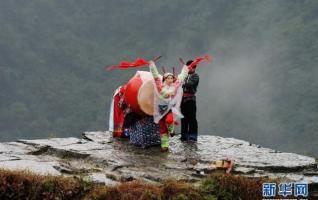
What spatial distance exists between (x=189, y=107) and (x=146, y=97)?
1324mm

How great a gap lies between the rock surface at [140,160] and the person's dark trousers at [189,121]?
0.20m

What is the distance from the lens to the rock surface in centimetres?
712

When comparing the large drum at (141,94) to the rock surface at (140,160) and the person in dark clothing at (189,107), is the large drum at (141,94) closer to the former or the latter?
the rock surface at (140,160)

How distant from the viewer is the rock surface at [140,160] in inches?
Result: 280

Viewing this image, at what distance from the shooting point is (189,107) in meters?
9.91

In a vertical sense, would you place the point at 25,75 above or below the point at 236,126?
above

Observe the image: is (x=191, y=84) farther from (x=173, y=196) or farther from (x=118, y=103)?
(x=173, y=196)

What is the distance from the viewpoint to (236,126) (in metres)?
47.2

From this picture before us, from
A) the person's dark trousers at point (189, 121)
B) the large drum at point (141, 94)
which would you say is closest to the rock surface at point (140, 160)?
the person's dark trousers at point (189, 121)

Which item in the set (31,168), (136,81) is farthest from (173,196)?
(136,81)

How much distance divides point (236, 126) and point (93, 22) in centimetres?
2624

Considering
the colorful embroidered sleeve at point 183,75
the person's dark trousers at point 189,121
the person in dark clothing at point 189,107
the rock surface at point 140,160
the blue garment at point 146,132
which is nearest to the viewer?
the rock surface at point 140,160

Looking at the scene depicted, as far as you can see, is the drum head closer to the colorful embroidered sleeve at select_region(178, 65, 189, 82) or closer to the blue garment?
the blue garment

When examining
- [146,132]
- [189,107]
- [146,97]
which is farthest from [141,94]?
[189,107]
